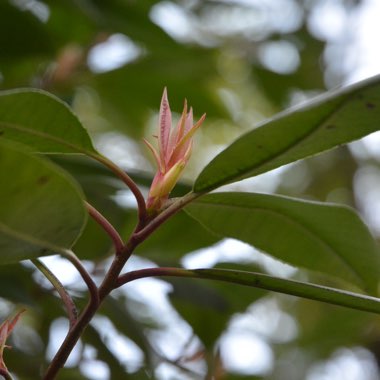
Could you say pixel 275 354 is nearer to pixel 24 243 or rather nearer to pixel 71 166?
pixel 71 166

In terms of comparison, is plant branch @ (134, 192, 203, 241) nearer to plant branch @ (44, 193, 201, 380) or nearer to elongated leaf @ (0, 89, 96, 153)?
plant branch @ (44, 193, 201, 380)

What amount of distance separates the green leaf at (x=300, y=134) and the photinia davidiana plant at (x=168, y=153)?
3cm

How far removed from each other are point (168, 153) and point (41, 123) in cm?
13

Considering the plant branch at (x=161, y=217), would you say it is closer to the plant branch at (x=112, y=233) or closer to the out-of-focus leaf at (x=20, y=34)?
the plant branch at (x=112, y=233)

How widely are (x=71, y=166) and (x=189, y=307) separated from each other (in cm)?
39

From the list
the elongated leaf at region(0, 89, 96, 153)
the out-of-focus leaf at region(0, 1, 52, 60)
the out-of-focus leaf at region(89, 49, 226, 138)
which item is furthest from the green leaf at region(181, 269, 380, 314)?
the out-of-focus leaf at region(89, 49, 226, 138)

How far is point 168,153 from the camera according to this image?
2.51ft

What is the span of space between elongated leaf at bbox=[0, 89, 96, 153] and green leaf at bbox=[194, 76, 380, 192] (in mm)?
136

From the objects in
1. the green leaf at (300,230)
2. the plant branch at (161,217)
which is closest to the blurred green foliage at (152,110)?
the green leaf at (300,230)

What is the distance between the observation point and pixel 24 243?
68 centimetres

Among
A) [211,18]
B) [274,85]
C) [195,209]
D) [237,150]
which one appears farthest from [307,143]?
[211,18]

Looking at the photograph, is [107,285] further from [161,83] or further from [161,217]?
[161,83]

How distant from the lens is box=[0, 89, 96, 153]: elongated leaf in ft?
2.36

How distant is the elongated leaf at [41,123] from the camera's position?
72 centimetres
